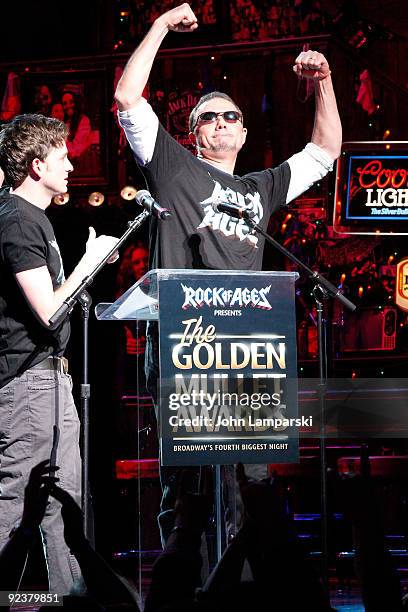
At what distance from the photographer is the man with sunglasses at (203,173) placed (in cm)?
384

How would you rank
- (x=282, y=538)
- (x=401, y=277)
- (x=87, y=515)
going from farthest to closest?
1. (x=401, y=277)
2. (x=87, y=515)
3. (x=282, y=538)

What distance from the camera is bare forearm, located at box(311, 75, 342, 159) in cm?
441

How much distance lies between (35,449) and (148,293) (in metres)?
0.69

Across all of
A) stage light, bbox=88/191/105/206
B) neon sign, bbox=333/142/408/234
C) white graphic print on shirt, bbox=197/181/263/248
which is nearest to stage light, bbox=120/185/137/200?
stage light, bbox=88/191/105/206

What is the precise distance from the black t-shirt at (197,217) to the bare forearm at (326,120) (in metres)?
0.53

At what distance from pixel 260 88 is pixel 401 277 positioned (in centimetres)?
217

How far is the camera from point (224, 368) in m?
3.22

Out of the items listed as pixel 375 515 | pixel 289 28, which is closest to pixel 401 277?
pixel 289 28

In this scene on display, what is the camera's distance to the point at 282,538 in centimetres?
259

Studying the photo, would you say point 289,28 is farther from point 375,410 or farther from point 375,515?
point 375,515

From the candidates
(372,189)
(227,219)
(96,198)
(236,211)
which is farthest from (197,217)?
(96,198)

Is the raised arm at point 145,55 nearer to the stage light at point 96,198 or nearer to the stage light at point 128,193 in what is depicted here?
the stage light at point 128,193

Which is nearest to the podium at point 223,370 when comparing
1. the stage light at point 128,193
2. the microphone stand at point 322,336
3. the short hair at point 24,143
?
the microphone stand at point 322,336

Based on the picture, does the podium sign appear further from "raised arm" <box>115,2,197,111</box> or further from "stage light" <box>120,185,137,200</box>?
"stage light" <box>120,185,137,200</box>
